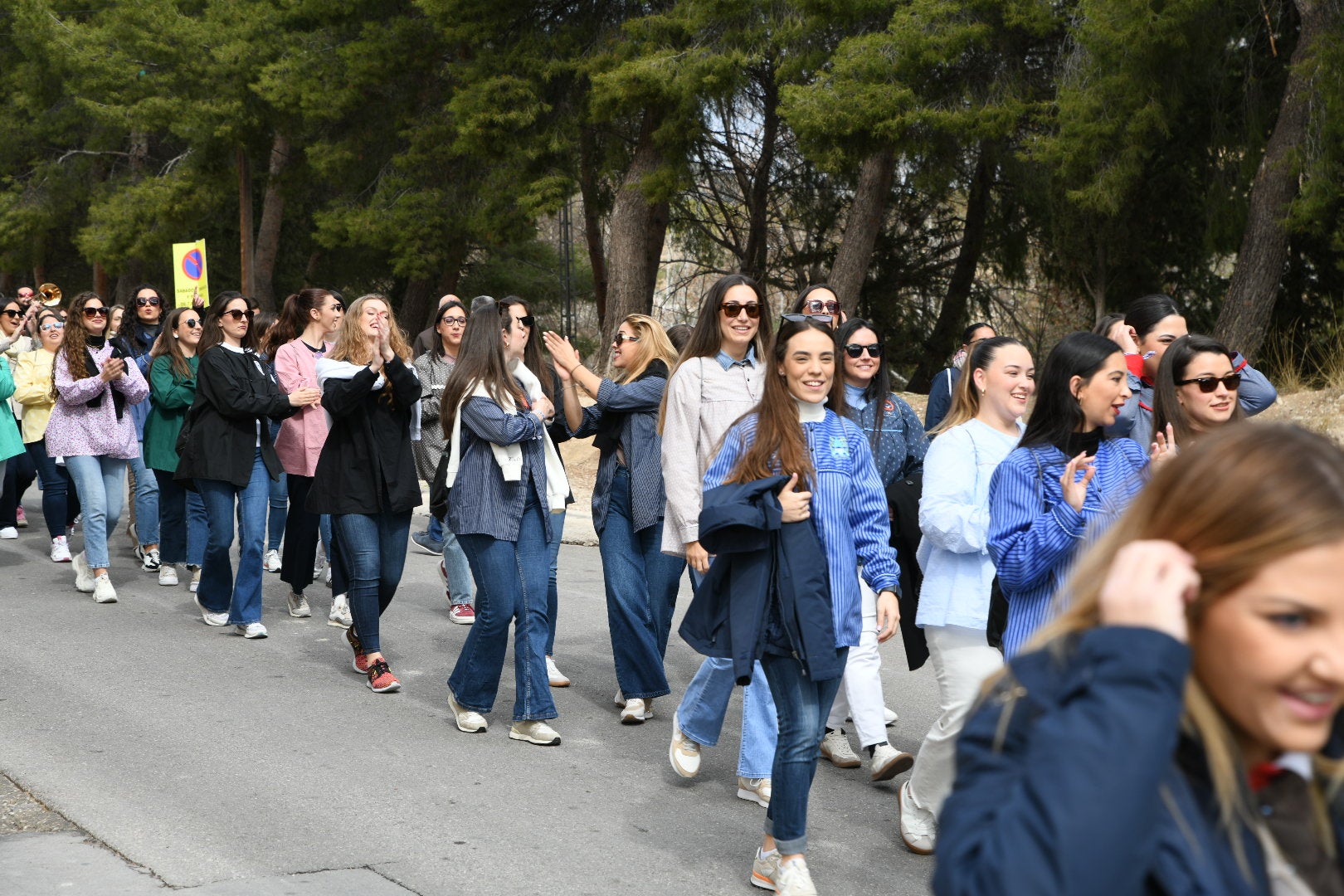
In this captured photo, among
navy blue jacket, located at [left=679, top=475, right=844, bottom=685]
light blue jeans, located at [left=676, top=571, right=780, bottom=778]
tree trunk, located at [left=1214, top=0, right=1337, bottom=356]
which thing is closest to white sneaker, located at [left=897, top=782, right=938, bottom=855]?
light blue jeans, located at [left=676, top=571, right=780, bottom=778]

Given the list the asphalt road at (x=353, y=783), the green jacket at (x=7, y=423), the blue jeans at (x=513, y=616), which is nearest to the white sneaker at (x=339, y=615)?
→ the asphalt road at (x=353, y=783)

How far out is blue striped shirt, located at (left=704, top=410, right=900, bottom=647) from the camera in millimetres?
4660

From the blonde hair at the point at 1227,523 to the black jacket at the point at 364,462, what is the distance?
5764mm

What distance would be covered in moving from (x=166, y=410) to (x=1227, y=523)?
30.6 ft

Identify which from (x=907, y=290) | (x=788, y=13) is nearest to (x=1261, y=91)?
(x=788, y=13)

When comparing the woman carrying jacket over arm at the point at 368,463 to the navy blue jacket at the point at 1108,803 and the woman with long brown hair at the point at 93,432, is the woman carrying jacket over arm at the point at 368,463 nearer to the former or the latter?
the woman with long brown hair at the point at 93,432

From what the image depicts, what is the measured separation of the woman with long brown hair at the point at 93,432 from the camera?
9461mm

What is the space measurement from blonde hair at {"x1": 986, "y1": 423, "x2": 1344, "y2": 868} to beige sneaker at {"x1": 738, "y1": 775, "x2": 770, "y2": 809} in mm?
4015

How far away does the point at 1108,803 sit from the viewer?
146cm

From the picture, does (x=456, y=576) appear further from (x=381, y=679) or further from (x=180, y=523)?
(x=180, y=523)

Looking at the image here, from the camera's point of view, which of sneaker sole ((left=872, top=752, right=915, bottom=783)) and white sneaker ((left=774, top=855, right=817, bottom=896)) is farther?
sneaker sole ((left=872, top=752, right=915, bottom=783))

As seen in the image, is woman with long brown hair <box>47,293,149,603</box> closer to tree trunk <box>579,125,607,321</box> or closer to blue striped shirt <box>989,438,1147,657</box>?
blue striped shirt <box>989,438,1147,657</box>

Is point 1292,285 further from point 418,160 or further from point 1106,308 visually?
point 418,160

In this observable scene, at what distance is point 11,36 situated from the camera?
1378 inches
